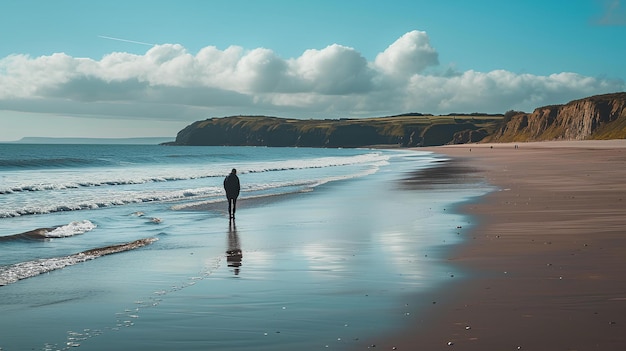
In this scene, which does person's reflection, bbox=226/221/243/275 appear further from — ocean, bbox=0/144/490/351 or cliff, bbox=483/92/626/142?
cliff, bbox=483/92/626/142

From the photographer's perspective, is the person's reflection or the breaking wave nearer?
the breaking wave

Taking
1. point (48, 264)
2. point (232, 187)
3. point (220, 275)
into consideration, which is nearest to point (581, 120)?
point (232, 187)

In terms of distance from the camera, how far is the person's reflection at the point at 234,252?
12421 millimetres

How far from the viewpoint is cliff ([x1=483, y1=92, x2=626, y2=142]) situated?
14562 centimetres

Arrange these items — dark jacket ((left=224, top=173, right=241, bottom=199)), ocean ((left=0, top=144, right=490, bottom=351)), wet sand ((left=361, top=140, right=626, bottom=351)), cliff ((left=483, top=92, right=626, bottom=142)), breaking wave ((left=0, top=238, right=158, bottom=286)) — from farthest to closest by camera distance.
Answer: cliff ((left=483, top=92, right=626, bottom=142)) < dark jacket ((left=224, top=173, right=241, bottom=199)) < breaking wave ((left=0, top=238, right=158, bottom=286)) < ocean ((left=0, top=144, right=490, bottom=351)) < wet sand ((left=361, top=140, right=626, bottom=351))

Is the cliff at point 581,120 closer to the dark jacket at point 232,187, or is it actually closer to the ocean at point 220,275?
the dark jacket at point 232,187

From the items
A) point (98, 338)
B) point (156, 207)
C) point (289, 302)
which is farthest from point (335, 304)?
point (156, 207)

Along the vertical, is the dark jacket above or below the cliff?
below

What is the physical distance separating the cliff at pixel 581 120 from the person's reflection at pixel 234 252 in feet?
442

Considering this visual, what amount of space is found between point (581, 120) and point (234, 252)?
512ft

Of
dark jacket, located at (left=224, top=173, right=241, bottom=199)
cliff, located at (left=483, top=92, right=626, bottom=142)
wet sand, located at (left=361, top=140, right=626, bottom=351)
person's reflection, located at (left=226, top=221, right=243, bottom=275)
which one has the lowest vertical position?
person's reflection, located at (left=226, top=221, right=243, bottom=275)

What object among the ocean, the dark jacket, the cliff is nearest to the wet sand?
the ocean

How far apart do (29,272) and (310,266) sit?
5234mm

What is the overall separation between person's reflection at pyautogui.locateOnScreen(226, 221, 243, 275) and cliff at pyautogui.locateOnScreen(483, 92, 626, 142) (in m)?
135
